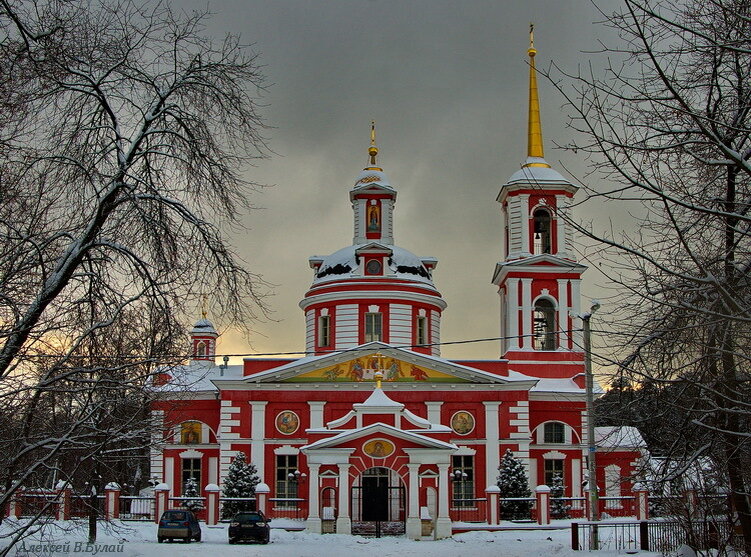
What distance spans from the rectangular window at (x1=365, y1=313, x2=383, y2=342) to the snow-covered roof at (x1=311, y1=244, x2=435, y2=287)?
6.18ft

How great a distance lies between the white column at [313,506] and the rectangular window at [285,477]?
24.3ft

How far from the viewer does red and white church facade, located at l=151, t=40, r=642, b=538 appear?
142 ft

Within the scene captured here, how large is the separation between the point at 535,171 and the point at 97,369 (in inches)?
1537

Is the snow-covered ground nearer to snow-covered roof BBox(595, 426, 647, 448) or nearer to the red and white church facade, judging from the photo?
snow-covered roof BBox(595, 426, 647, 448)

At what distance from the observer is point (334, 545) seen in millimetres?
31219

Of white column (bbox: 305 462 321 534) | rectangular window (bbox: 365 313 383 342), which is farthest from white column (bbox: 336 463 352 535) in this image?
rectangular window (bbox: 365 313 383 342)

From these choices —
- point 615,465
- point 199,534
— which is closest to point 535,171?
point 615,465

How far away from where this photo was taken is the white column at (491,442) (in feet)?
142

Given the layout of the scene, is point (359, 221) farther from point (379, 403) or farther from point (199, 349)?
point (199, 349)

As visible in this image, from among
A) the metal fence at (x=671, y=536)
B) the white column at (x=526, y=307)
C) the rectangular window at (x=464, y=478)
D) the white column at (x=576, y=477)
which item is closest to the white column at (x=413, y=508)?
the metal fence at (x=671, y=536)

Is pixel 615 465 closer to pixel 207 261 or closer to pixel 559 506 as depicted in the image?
pixel 559 506

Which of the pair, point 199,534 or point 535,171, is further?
point 535,171

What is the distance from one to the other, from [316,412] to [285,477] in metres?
3.01

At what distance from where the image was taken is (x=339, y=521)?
3472 centimetres
